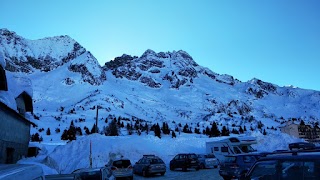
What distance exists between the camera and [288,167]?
225 inches

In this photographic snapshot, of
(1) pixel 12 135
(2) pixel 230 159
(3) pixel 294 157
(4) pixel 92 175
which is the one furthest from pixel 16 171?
(1) pixel 12 135

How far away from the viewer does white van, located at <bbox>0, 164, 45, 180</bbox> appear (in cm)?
297

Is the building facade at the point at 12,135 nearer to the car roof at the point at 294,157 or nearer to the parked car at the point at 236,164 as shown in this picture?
the parked car at the point at 236,164

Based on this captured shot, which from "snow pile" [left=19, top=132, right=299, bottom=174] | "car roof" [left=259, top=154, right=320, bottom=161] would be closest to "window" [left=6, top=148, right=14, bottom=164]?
"snow pile" [left=19, top=132, right=299, bottom=174]

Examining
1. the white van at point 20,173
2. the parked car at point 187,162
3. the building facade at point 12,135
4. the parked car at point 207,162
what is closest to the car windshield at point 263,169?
the white van at point 20,173

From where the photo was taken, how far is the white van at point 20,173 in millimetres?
2973

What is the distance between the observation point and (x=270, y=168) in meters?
6.23

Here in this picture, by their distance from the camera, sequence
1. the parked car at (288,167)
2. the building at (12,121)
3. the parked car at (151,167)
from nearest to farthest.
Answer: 1. the parked car at (288,167)
2. the building at (12,121)
3. the parked car at (151,167)

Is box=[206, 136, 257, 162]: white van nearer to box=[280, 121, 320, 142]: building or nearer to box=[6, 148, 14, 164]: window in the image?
box=[6, 148, 14, 164]: window

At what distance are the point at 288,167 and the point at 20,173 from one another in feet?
14.5

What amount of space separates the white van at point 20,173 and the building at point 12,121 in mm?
18382

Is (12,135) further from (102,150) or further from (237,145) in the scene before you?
(237,145)

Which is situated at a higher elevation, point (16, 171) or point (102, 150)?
point (16, 171)

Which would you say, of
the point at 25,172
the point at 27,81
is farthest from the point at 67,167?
the point at 25,172
